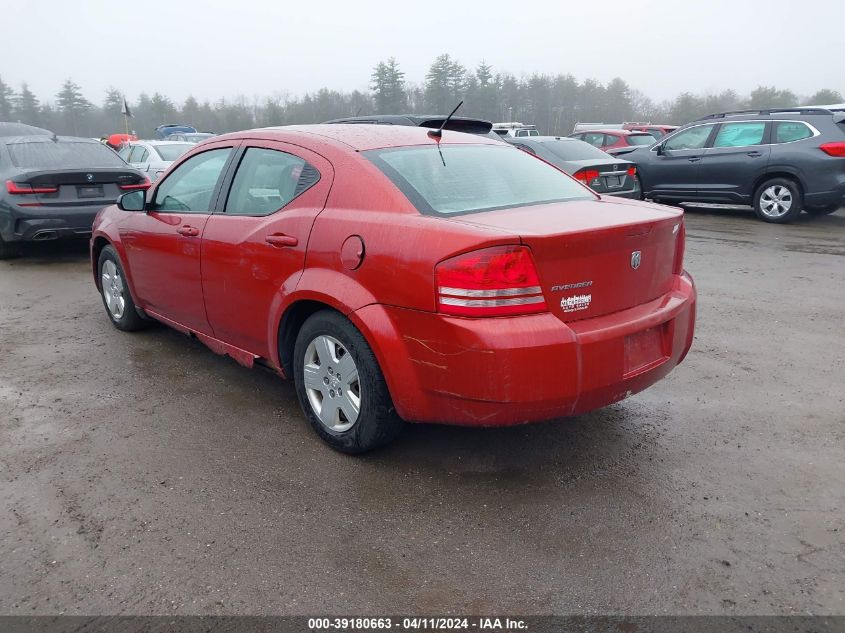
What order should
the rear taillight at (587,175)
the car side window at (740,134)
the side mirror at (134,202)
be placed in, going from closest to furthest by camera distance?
1. the side mirror at (134,202)
2. the rear taillight at (587,175)
3. the car side window at (740,134)

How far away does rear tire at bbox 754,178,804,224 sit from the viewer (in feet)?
33.6

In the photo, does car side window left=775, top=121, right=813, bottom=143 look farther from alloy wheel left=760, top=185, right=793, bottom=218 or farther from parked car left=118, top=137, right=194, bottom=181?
parked car left=118, top=137, right=194, bottom=181

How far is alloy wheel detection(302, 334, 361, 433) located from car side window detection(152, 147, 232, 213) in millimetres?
1332

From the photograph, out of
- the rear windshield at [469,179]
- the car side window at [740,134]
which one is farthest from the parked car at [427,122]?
the car side window at [740,134]

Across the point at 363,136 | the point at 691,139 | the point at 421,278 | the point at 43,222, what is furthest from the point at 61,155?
the point at 691,139

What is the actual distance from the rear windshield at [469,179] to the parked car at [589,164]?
5.94 meters

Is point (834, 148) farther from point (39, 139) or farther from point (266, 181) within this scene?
point (39, 139)

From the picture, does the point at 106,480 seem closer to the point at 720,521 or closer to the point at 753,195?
the point at 720,521

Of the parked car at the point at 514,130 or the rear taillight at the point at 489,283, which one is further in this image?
the parked car at the point at 514,130

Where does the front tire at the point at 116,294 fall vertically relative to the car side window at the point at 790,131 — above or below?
below

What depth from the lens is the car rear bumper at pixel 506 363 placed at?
8.61 ft

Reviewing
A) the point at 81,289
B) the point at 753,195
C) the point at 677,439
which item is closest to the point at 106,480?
the point at 677,439

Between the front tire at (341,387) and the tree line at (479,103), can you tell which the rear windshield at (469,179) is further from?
the tree line at (479,103)

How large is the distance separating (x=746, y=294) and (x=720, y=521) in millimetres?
4220
